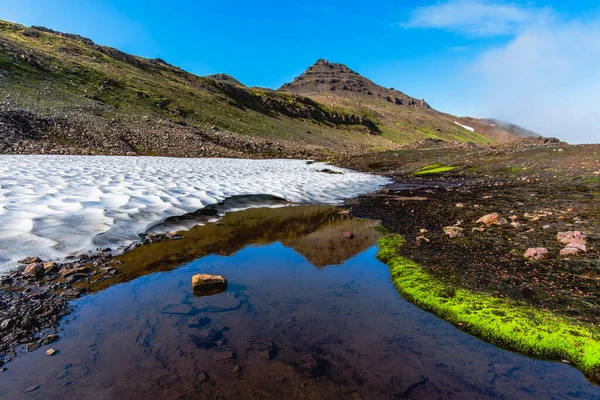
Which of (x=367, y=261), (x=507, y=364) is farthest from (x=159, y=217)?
(x=507, y=364)

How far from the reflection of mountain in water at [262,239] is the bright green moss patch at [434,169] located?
22.8 meters

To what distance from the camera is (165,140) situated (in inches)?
2021

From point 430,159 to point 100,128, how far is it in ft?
163

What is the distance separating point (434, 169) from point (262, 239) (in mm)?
30232

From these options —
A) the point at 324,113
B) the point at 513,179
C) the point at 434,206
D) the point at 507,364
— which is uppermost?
the point at 324,113

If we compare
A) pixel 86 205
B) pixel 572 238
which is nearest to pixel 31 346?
pixel 86 205

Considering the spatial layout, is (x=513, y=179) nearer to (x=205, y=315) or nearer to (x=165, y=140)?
(x=205, y=315)

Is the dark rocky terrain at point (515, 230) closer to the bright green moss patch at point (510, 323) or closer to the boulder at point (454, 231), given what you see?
the boulder at point (454, 231)

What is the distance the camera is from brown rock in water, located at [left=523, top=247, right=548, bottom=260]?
796 centimetres

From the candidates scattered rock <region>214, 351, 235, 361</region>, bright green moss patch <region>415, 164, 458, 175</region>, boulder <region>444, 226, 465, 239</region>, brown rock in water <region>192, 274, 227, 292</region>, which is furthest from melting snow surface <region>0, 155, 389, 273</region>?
bright green moss patch <region>415, 164, 458, 175</region>

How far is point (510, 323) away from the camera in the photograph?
5348 millimetres

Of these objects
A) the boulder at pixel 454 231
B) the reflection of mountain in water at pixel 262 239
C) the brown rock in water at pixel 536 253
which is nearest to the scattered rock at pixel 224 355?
the reflection of mountain in water at pixel 262 239

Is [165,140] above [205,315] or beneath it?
above

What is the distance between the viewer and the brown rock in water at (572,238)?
8.57 meters
